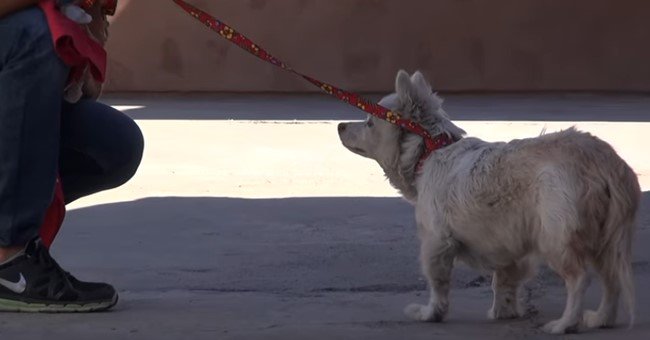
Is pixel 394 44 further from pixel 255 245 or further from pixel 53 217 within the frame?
pixel 53 217

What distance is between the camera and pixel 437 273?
4988 mm

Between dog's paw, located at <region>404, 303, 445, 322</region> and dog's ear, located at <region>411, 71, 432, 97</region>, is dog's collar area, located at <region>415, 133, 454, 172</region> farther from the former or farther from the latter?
dog's paw, located at <region>404, 303, 445, 322</region>

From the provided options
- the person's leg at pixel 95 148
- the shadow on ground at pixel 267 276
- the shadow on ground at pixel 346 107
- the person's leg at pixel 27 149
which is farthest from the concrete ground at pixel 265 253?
the shadow on ground at pixel 346 107

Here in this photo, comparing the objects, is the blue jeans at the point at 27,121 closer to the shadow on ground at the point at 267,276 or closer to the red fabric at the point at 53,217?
the red fabric at the point at 53,217

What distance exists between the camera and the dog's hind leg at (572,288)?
4578mm

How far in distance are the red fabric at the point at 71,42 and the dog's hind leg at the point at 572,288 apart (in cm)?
179

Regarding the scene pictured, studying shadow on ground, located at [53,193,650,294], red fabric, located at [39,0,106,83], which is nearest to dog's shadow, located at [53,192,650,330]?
shadow on ground, located at [53,193,650,294]

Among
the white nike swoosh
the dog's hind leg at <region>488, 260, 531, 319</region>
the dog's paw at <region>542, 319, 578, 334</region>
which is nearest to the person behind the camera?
the dog's paw at <region>542, 319, 578, 334</region>

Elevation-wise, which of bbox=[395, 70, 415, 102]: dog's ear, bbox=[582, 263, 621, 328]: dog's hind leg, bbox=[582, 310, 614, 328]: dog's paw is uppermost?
bbox=[395, 70, 415, 102]: dog's ear

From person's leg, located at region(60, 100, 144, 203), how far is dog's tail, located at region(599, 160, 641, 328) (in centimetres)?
183

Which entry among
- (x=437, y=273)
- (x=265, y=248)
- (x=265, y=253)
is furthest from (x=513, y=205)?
(x=265, y=248)

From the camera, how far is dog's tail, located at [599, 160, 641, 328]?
15.0 ft

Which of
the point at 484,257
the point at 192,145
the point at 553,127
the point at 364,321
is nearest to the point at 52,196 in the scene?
the point at 364,321

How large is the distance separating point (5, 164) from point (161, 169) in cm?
525
